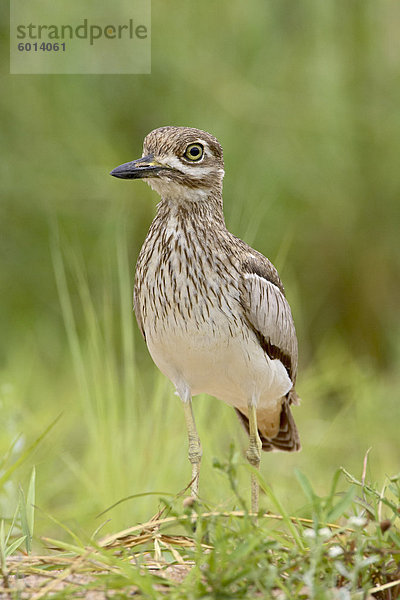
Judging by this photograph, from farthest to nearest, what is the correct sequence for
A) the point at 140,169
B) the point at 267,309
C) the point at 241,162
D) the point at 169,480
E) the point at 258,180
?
the point at 241,162
the point at 258,180
the point at 169,480
the point at 267,309
the point at 140,169

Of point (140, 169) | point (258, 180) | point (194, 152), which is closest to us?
point (140, 169)

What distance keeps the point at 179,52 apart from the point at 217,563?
159 inches

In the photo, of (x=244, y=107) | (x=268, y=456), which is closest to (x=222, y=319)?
(x=268, y=456)

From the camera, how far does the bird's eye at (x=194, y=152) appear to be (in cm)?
253

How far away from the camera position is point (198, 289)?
2.49m

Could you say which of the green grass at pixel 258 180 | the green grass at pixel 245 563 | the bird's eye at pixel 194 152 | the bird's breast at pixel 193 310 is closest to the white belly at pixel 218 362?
the bird's breast at pixel 193 310

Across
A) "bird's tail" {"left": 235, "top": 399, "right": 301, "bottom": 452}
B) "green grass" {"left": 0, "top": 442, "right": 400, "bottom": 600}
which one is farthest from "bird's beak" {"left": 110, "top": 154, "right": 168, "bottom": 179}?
"bird's tail" {"left": 235, "top": 399, "right": 301, "bottom": 452}

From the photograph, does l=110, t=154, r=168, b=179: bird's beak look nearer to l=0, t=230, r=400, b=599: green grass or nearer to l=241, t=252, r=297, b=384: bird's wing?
l=241, t=252, r=297, b=384: bird's wing

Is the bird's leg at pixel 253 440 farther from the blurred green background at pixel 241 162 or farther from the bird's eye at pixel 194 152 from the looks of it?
the blurred green background at pixel 241 162

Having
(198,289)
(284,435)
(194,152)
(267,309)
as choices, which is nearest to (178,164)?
(194,152)

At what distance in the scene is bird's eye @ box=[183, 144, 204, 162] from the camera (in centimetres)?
253

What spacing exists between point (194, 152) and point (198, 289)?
401 mm

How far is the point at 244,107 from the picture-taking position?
525 cm

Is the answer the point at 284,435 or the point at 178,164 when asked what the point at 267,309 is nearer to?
the point at 178,164
